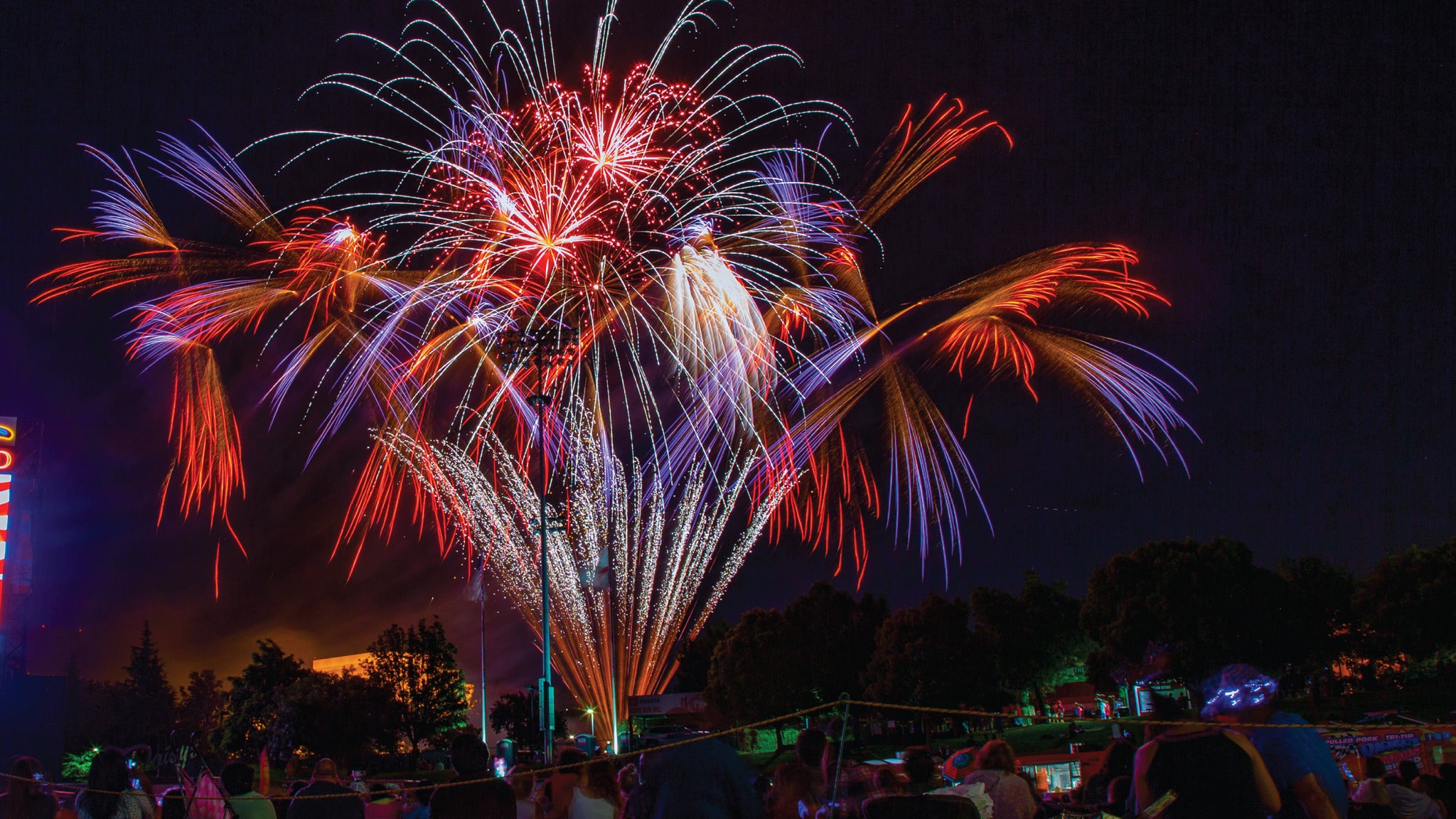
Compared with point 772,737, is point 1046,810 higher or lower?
higher

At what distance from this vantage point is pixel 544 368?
2055 cm

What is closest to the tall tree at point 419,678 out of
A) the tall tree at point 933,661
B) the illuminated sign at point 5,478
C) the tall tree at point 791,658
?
the tall tree at point 791,658

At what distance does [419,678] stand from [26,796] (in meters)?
55.4

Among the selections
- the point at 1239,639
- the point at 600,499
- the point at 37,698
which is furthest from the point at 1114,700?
the point at 37,698

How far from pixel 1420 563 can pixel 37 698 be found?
57.8 meters

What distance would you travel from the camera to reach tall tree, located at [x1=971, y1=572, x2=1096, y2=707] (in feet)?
177

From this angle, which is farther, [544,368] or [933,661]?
[933,661]

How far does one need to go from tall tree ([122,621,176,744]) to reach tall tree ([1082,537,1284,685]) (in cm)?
7476

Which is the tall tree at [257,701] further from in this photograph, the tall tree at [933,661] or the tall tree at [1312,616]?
the tall tree at [1312,616]

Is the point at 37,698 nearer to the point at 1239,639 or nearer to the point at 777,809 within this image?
the point at 777,809

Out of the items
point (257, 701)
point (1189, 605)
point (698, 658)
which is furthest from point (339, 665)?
point (1189, 605)

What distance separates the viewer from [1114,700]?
62625 millimetres

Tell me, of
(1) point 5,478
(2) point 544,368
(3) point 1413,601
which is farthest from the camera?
(3) point 1413,601

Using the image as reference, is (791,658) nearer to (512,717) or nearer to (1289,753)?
(512,717)
